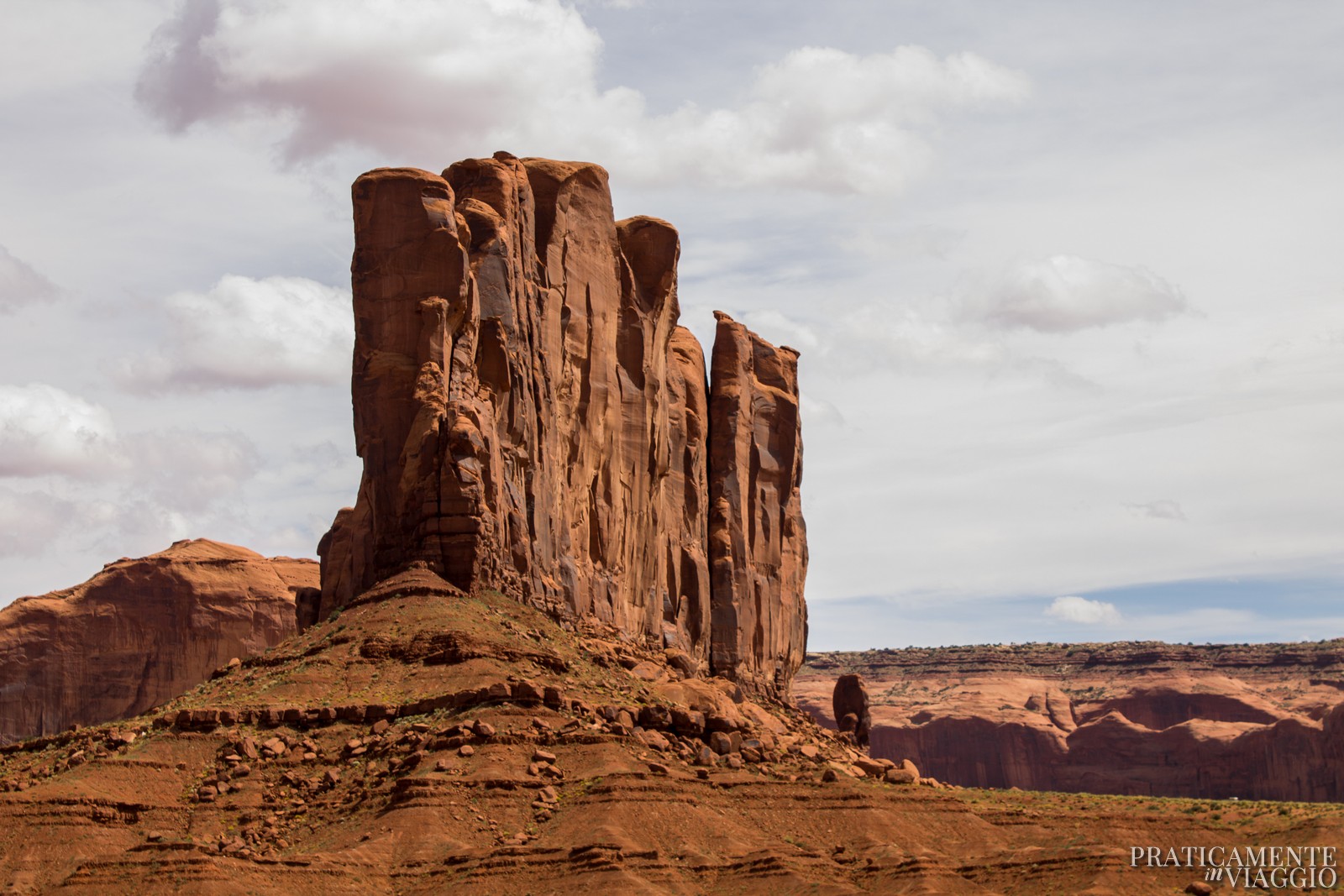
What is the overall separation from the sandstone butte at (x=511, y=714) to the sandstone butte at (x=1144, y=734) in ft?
228

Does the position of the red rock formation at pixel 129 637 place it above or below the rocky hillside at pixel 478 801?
above

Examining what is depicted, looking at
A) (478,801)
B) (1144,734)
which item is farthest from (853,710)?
(1144,734)

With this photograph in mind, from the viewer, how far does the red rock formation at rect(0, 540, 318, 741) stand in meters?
139

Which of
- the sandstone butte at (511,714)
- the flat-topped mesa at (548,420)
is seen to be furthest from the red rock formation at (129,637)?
the sandstone butte at (511,714)

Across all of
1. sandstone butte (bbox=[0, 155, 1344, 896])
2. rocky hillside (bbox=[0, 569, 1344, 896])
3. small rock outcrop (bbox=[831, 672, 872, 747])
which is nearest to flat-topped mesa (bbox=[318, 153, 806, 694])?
sandstone butte (bbox=[0, 155, 1344, 896])

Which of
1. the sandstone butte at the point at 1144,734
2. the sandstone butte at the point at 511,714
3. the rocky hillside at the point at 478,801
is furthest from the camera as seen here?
the sandstone butte at the point at 1144,734

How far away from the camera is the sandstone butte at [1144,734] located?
16162cm

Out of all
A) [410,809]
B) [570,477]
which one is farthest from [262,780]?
[570,477]

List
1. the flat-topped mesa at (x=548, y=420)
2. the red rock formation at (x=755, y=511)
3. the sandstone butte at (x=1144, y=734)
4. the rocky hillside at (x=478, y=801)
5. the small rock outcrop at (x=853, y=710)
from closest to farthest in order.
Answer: the rocky hillside at (x=478, y=801), the flat-topped mesa at (x=548, y=420), the red rock formation at (x=755, y=511), the small rock outcrop at (x=853, y=710), the sandstone butte at (x=1144, y=734)

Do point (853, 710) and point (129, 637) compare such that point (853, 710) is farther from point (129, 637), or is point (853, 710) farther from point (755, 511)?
point (129, 637)

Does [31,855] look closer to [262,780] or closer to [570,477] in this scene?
[262,780]

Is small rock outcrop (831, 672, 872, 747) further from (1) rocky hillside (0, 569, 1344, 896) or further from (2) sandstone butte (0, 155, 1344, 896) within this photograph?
(1) rocky hillside (0, 569, 1344, 896)

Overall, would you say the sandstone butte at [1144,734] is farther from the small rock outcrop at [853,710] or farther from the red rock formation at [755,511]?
the small rock outcrop at [853,710]

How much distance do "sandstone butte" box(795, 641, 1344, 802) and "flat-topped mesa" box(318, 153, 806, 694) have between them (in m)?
57.8
